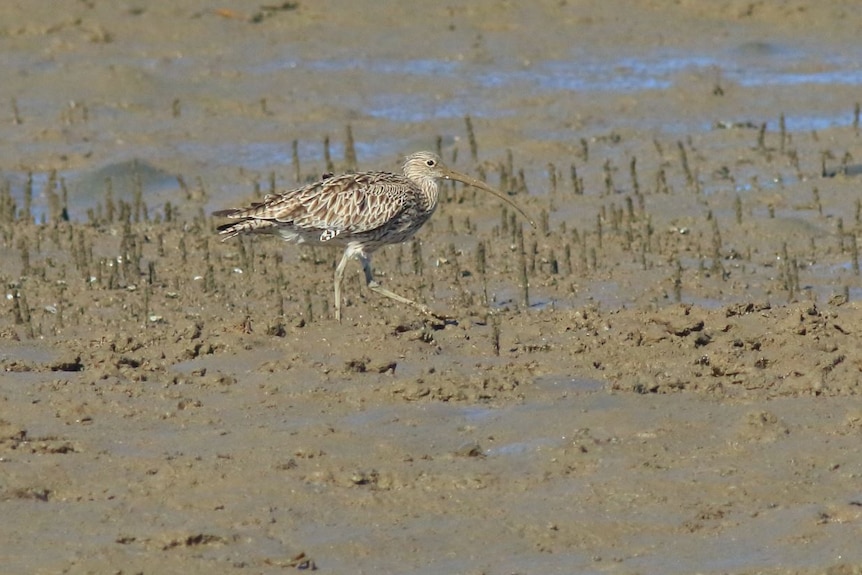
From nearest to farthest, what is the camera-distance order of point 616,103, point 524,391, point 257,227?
point 524,391, point 257,227, point 616,103

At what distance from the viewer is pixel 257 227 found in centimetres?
1262

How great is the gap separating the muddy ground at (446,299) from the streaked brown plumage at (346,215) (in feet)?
1.57

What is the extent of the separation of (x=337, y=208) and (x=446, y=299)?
1151 millimetres

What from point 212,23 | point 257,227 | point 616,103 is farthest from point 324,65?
point 257,227

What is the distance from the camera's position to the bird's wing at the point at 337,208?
41.0ft

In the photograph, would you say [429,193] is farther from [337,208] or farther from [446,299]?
[337,208]

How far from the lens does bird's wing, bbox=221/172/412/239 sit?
1251 centimetres

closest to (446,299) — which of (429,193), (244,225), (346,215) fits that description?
(429,193)

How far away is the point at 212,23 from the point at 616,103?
617 centimetres

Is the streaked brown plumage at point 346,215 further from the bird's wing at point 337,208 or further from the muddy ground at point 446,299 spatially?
the muddy ground at point 446,299

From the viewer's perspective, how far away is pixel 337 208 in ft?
41.1

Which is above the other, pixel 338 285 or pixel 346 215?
pixel 346 215

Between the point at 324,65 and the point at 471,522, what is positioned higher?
the point at 324,65

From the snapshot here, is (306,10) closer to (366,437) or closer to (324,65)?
(324,65)
